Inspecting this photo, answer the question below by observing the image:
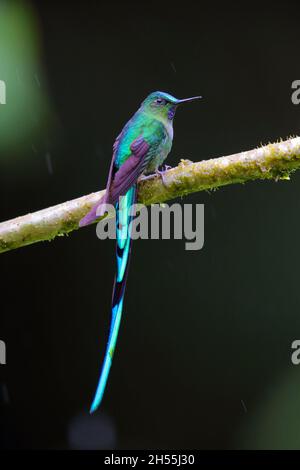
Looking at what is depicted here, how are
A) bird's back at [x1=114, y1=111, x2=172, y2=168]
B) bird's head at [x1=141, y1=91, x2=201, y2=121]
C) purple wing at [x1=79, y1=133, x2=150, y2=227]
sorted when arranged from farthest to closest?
bird's head at [x1=141, y1=91, x2=201, y2=121] < bird's back at [x1=114, y1=111, x2=172, y2=168] < purple wing at [x1=79, y1=133, x2=150, y2=227]

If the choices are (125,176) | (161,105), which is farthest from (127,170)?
(161,105)

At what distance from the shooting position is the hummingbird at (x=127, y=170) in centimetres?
203

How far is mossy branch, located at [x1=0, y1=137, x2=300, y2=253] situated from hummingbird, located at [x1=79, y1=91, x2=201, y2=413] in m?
0.06

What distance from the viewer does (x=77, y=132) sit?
363cm

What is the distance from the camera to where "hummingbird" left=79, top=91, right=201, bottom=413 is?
2033mm

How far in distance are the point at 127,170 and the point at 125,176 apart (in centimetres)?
4

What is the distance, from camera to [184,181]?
2.11 metres

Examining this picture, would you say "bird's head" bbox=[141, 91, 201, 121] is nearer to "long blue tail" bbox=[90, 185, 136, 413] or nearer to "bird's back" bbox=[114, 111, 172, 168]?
"bird's back" bbox=[114, 111, 172, 168]

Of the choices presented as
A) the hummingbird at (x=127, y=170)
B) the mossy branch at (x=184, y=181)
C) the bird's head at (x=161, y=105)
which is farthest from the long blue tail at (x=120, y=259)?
the bird's head at (x=161, y=105)

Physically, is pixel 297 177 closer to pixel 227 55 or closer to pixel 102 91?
pixel 227 55

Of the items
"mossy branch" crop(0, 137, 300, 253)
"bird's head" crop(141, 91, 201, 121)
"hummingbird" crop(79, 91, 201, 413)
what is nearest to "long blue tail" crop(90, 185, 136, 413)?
"hummingbird" crop(79, 91, 201, 413)

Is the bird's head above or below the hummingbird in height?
above

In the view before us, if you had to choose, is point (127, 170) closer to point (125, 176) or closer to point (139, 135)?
point (125, 176)

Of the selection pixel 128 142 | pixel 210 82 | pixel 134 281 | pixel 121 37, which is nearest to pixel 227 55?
pixel 210 82
